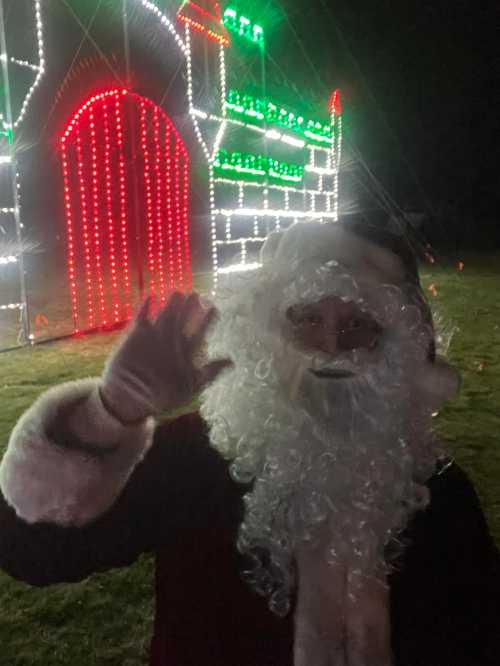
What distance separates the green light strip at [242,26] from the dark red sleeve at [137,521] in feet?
33.1

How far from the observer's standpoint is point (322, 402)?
172cm

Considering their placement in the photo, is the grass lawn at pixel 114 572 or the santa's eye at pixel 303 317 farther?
the grass lawn at pixel 114 572

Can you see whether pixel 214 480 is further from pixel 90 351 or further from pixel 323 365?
pixel 90 351

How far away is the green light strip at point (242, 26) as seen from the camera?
10633 mm

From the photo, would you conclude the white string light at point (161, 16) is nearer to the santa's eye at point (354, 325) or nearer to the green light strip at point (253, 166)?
the green light strip at point (253, 166)

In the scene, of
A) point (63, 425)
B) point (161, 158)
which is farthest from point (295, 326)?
point (161, 158)

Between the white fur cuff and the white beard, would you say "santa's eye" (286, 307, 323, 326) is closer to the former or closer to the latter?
the white beard

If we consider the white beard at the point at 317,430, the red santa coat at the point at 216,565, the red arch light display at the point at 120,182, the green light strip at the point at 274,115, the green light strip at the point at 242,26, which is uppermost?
the green light strip at the point at 242,26

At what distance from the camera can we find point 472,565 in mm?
1663

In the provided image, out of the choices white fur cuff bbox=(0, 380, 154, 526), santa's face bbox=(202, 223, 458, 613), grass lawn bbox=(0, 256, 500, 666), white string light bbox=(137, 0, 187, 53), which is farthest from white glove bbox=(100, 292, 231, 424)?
white string light bbox=(137, 0, 187, 53)

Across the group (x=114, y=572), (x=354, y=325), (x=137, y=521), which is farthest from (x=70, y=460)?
(x=114, y=572)

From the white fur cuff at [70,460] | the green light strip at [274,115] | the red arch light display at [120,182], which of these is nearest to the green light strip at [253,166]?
the green light strip at [274,115]

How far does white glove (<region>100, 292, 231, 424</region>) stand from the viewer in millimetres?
1404

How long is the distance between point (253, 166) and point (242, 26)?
221cm
